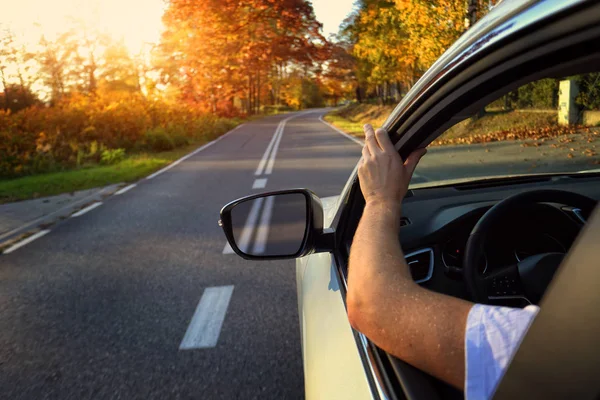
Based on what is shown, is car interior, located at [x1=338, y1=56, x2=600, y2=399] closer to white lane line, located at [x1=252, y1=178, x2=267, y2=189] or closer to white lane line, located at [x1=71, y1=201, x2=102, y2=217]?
white lane line, located at [x1=71, y1=201, x2=102, y2=217]

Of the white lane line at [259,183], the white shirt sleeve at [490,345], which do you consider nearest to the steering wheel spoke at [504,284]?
the white shirt sleeve at [490,345]

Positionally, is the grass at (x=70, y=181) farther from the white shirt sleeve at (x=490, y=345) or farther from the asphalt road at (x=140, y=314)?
the white shirt sleeve at (x=490, y=345)

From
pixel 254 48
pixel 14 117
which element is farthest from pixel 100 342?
pixel 254 48

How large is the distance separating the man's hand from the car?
5cm

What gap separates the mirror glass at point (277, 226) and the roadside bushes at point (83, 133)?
14.8 metres

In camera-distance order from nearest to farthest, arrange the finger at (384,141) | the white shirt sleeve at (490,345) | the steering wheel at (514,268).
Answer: the white shirt sleeve at (490,345) < the finger at (384,141) < the steering wheel at (514,268)

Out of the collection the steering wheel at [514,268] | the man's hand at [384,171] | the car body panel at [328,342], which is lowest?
the car body panel at [328,342]

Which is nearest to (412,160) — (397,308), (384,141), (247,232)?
(384,141)

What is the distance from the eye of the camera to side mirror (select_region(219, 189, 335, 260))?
1760 millimetres

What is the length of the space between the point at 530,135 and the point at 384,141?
74 centimetres

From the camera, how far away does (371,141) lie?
4.57 feet

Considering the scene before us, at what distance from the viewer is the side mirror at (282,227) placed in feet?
5.77

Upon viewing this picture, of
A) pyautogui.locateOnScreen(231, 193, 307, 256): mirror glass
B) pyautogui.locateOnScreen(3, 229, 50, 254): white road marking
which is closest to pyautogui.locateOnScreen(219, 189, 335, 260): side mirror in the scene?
pyautogui.locateOnScreen(231, 193, 307, 256): mirror glass

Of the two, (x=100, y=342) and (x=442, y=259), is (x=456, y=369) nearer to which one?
(x=442, y=259)
